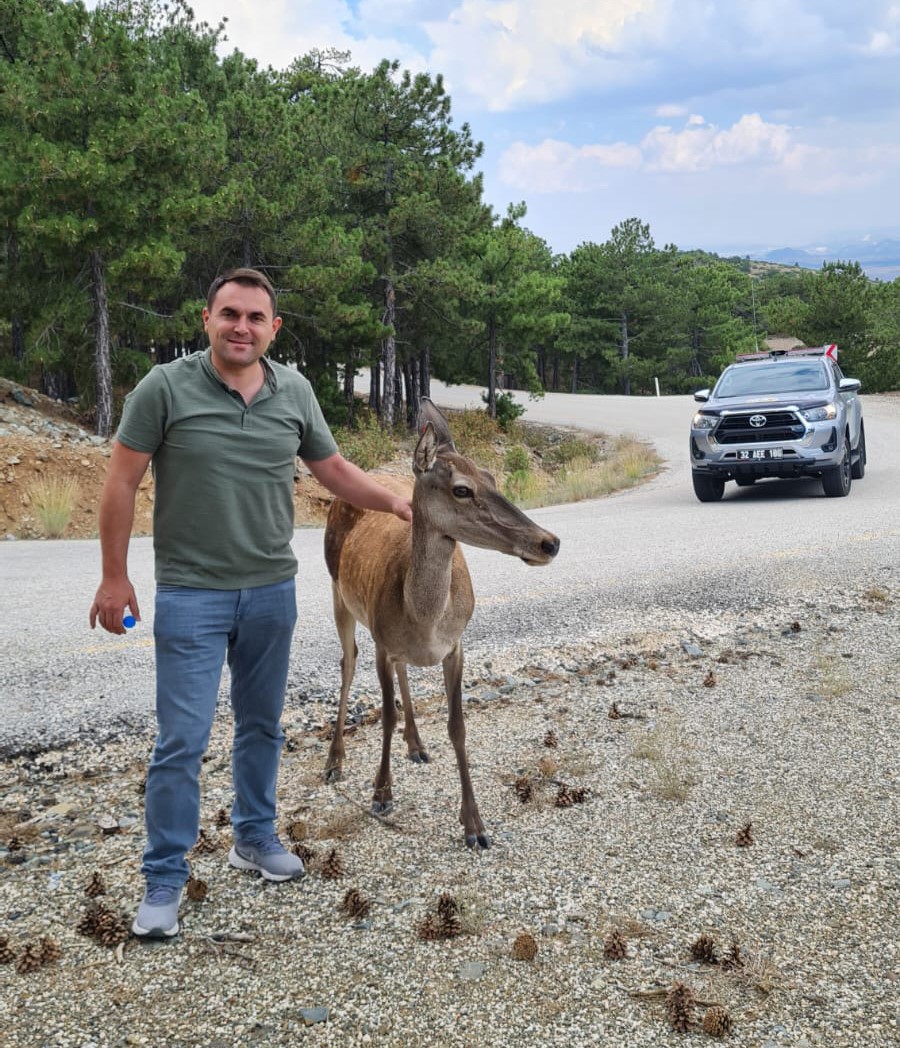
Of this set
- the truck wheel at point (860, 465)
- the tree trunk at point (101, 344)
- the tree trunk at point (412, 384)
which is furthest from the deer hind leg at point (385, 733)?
the tree trunk at point (412, 384)

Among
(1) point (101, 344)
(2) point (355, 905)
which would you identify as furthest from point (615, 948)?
(1) point (101, 344)

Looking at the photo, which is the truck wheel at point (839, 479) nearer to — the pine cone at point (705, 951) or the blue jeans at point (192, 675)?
the pine cone at point (705, 951)

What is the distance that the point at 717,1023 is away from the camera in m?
2.93

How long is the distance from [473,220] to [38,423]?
1713 centimetres

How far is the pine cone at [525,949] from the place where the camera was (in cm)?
335

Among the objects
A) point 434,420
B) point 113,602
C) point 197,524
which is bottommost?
point 113,602

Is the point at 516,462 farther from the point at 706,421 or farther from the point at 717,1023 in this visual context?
the point at 717,1023

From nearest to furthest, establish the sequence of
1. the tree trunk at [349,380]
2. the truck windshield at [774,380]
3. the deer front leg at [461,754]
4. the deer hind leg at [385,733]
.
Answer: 1. the deer front leg at [461,754]
2. the deer hind leg at [385,733]
3. the truck windshield at [774,380]
4. the tree trunk at [349,380]

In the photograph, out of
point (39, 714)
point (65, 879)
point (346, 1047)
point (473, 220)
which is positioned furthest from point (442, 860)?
point (473, 220)

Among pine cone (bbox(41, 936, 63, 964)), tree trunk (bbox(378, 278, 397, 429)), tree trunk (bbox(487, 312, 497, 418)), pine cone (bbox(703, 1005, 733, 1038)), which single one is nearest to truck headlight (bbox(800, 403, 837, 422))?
pine cone (bbox(703, 1005, 733, 1038))

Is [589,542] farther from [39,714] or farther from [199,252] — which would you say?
[199,252]

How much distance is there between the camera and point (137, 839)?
429 cm

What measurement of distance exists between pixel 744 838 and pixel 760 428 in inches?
423

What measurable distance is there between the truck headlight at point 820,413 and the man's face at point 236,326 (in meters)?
12.0
